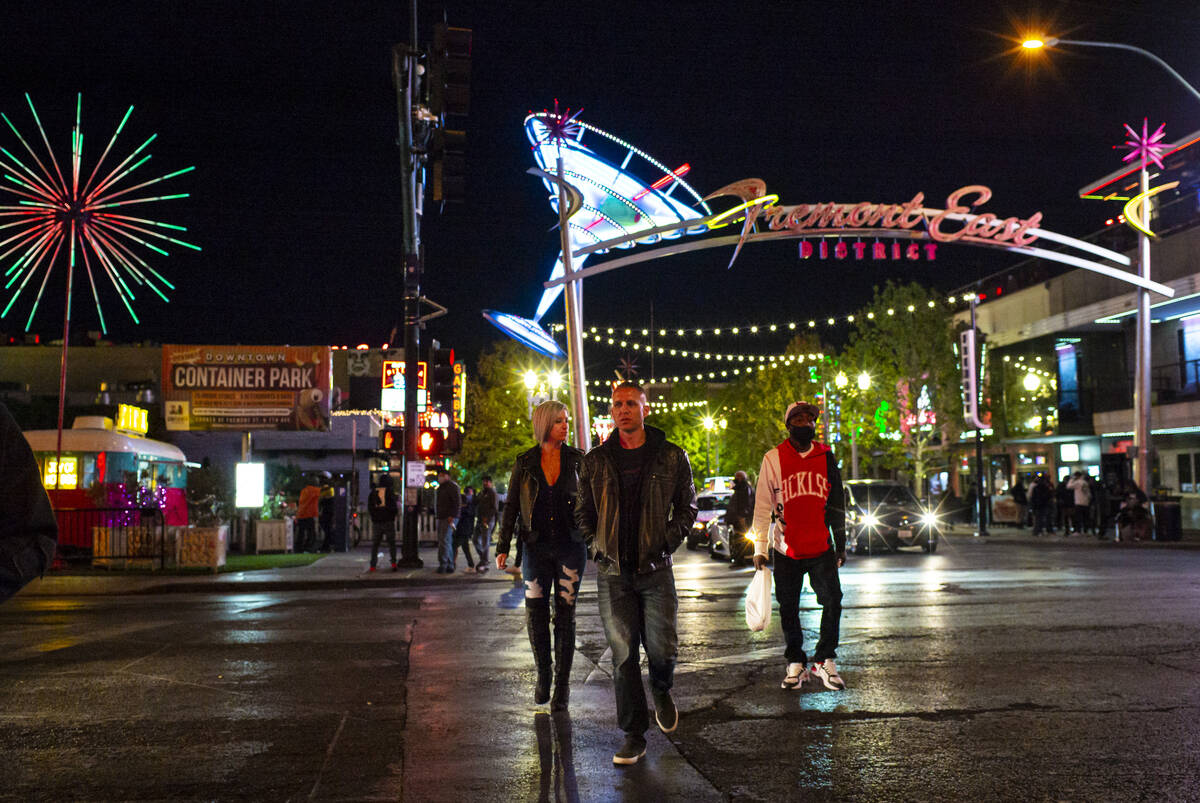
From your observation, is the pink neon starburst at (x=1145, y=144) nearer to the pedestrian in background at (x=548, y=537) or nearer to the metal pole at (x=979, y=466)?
the metal pole at (x=979, y=466)

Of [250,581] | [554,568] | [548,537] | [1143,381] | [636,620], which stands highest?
[1143,381]

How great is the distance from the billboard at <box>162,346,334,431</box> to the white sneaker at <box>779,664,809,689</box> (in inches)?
1028

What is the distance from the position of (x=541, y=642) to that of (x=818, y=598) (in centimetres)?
187

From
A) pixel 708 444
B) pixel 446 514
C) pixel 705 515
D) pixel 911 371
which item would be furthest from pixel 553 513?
pixel 708 444

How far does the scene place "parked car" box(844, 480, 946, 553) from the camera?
22.0 m

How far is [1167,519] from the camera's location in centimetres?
2391

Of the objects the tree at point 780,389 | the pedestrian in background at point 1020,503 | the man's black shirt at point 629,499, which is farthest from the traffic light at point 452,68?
the tree at point 780,389

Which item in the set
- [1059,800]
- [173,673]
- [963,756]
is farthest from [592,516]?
[173,673]

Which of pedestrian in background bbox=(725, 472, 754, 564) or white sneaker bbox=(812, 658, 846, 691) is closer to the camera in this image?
white sneaker bbox=(812, 658, 846, 691)

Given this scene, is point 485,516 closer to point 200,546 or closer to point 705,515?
point 200,546

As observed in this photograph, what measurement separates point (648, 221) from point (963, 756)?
28655mm

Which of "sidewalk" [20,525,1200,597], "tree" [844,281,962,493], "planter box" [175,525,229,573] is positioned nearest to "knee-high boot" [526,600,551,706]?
"sidewalk" [20,525,1200,597]

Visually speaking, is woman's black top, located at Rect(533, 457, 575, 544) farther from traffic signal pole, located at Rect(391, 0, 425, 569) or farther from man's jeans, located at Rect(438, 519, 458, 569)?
man's jeans, located at Rect(438, 519, 458, 569)

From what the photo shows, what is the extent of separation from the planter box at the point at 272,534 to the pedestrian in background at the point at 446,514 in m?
8.32
